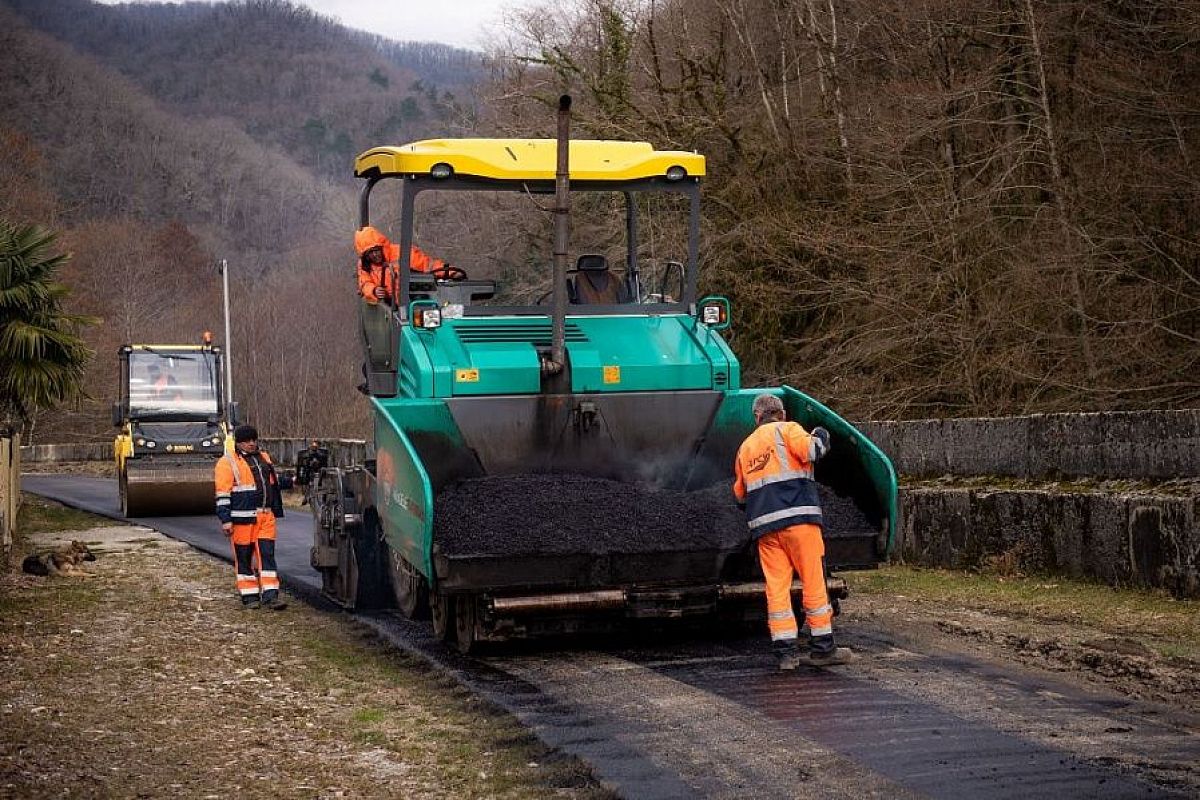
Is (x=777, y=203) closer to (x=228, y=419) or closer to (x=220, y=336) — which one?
(x=228, y=419)

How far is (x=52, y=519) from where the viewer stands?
23.6m

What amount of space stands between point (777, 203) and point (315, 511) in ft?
35.3

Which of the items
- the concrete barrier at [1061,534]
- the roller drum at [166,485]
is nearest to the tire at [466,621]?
the concrete barrier at [1061,534]

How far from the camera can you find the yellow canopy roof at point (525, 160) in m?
9.77

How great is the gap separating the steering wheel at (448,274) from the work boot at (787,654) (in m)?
3.64

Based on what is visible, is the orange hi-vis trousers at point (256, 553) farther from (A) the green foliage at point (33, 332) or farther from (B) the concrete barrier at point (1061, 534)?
(A) the green foliage at point (33, 332)

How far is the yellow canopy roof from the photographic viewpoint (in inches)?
384

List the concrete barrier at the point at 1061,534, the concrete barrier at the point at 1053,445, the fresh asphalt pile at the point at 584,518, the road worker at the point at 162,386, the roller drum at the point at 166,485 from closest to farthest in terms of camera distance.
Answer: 1. the fresh asphalt pile at the point at 584,518
2. the concrete barrier at the point at 1061,534
3. the concrete barrier at the point at 1053,445
4. the roller drum at the point at 166,485
5. the road worker at the point at 162,386

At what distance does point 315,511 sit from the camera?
39.2 feet

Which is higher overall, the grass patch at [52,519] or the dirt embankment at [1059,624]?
the dirt embankment at [1059,624]

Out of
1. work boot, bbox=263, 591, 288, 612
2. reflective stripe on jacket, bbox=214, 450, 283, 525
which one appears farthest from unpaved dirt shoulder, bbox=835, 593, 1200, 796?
reflective stripe on jacket, bbox=214, 450, 283, 525

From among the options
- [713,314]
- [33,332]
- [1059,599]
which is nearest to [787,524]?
[713,314]

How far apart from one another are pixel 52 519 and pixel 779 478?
18.3 meters

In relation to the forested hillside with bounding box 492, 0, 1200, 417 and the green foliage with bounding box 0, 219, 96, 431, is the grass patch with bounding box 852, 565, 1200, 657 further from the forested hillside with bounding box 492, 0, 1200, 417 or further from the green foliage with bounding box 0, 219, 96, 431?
the green foliage with bounding box 0, 219, 96, 431
